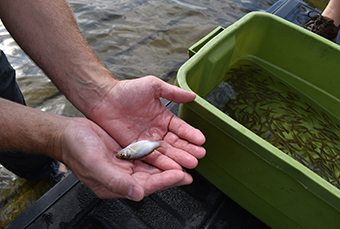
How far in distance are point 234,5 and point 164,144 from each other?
212 inches

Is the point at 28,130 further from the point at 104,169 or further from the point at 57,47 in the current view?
the point at 57,47

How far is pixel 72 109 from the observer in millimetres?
3674

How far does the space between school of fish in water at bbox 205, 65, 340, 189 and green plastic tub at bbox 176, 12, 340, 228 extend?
134mm

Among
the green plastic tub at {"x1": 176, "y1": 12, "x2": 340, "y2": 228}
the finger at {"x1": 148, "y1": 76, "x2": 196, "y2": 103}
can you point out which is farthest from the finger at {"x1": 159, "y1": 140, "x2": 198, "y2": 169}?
the finger at {"x1": 148, "y1": 76, "x2": 196, "y2": 103}

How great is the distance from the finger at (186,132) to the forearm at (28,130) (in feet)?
2.78

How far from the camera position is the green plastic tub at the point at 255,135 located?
4.94 ft

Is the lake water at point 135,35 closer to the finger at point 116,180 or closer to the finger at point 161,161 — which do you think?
the finger at point 161,161

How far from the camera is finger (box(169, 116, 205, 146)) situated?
5.75 feet

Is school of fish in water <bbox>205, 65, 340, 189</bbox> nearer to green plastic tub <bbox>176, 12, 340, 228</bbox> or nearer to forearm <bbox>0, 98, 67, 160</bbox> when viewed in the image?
green plastic tub <bbox>176, 12, 340, 228</bbox>

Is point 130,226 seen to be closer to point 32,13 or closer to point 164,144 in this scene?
point 164,144

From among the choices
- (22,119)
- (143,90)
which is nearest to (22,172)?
(22,119)

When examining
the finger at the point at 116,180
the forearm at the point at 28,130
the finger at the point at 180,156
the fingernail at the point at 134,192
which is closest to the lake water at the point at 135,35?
the forearm at the point at 28,130

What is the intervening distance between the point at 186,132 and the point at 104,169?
2.34 ft

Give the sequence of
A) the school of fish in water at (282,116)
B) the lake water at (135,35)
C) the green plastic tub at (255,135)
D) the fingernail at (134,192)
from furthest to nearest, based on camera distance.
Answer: the lake water at (135,35) < the school of fish in water at (282,116) < the green plastic tub at (255,135) < the fingernail at (134,192)
